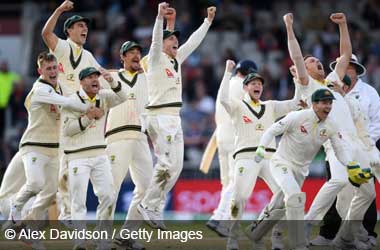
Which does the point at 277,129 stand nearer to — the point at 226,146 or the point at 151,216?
the point at 151,216

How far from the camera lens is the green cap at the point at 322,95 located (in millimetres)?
15664

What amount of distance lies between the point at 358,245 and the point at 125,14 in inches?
558

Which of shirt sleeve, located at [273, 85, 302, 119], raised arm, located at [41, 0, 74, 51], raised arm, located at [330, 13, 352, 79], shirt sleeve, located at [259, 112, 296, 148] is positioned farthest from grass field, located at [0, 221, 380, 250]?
raised arm, located at [41, 0, 74, 51]

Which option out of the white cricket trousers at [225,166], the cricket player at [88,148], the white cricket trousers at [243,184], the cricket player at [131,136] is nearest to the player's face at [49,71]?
the cricket player at [88,148]

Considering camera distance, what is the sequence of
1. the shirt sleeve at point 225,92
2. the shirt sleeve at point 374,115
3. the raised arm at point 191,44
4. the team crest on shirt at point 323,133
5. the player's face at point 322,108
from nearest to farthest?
the player's face at point 322,108 → the team crest on shirt at point 323,133 → the shirt sleeve at point 225,92 → the raised arm at point 191,44 → the shirt sleeve at point 374,115

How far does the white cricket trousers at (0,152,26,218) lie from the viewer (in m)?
17.0

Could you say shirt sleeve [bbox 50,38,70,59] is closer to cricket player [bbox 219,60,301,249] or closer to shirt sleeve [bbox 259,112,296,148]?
cricket player [bbox 219,60,301,249]

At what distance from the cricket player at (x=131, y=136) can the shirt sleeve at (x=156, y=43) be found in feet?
0.57

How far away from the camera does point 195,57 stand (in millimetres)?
28234

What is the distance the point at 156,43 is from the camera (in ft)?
54.6

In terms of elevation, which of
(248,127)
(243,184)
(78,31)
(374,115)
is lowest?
(243,184)

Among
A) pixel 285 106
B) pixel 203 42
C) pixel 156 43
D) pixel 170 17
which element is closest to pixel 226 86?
pixel 285 106

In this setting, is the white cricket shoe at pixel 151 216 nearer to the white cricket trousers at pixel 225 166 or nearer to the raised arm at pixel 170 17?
the white cricket trousers at pixel 225 166

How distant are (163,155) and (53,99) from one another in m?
1.83
